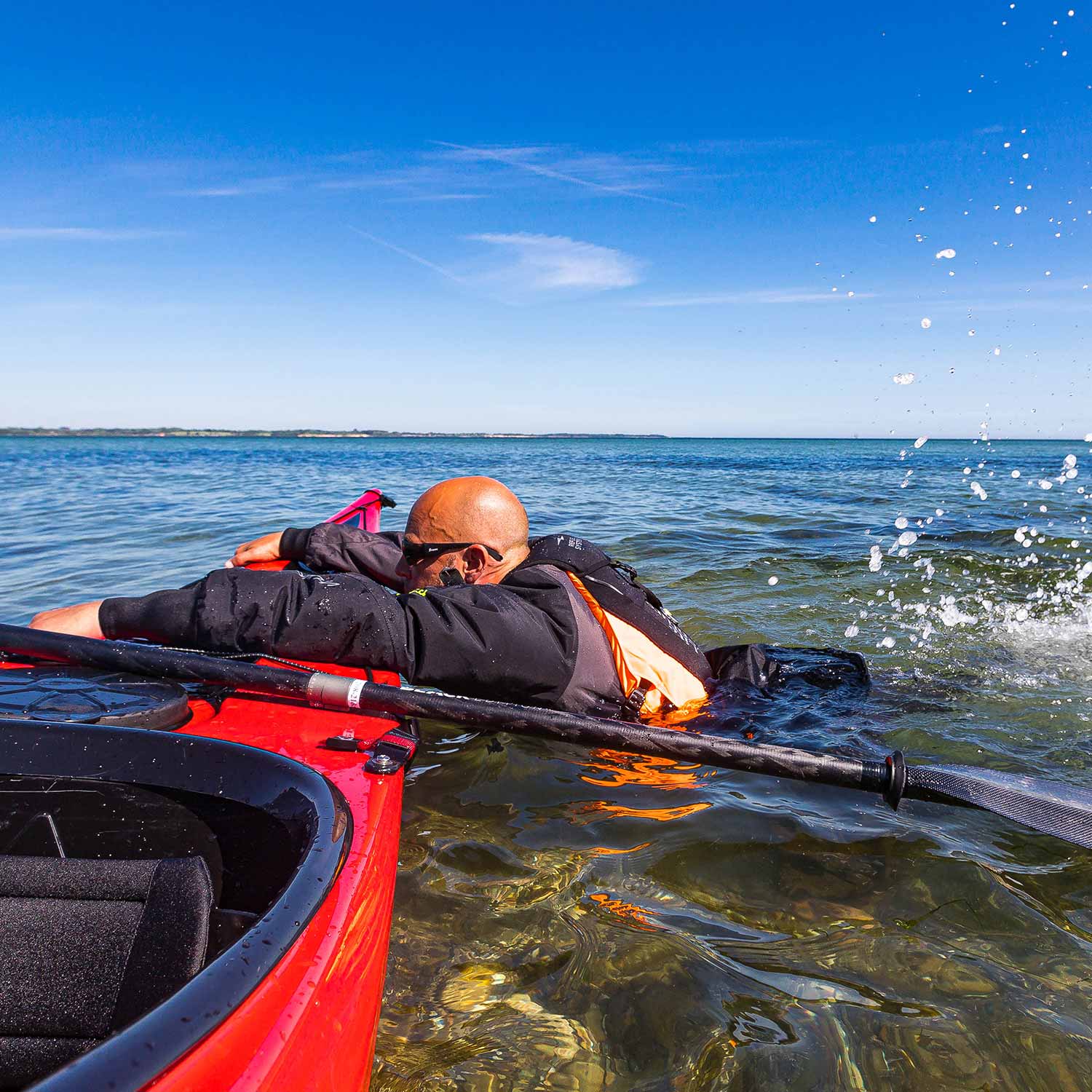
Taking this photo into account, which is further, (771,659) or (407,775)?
(771,659)

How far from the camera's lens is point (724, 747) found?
2.57 m

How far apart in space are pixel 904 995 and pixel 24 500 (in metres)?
19.4

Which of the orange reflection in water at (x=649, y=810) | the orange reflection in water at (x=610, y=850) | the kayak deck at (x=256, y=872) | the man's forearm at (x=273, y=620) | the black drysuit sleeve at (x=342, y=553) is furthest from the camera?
the black drysuit sleeve at (x=342, y=553)

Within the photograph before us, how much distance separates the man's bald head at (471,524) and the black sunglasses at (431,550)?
0.06ft

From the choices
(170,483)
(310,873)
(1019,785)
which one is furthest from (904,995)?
(170,483)

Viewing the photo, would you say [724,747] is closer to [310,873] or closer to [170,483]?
[310,873]

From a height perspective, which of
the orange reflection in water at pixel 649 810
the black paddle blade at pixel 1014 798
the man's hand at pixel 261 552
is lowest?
the orange reflection in water at pixel 649 810

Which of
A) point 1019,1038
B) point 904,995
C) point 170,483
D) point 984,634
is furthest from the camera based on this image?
point 170,483

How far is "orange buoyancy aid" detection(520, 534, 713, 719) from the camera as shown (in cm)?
326

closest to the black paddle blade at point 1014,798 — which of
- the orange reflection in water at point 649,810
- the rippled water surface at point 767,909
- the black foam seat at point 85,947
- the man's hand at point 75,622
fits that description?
the rippled water surface at point 767,909

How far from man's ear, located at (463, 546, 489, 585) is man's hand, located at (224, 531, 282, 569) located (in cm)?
173

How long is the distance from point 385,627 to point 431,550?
1.84 feet

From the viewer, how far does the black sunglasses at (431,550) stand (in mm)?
3330

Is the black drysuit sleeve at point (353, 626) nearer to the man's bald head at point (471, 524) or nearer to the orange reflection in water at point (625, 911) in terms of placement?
the man's bald head at point (471, 524)
